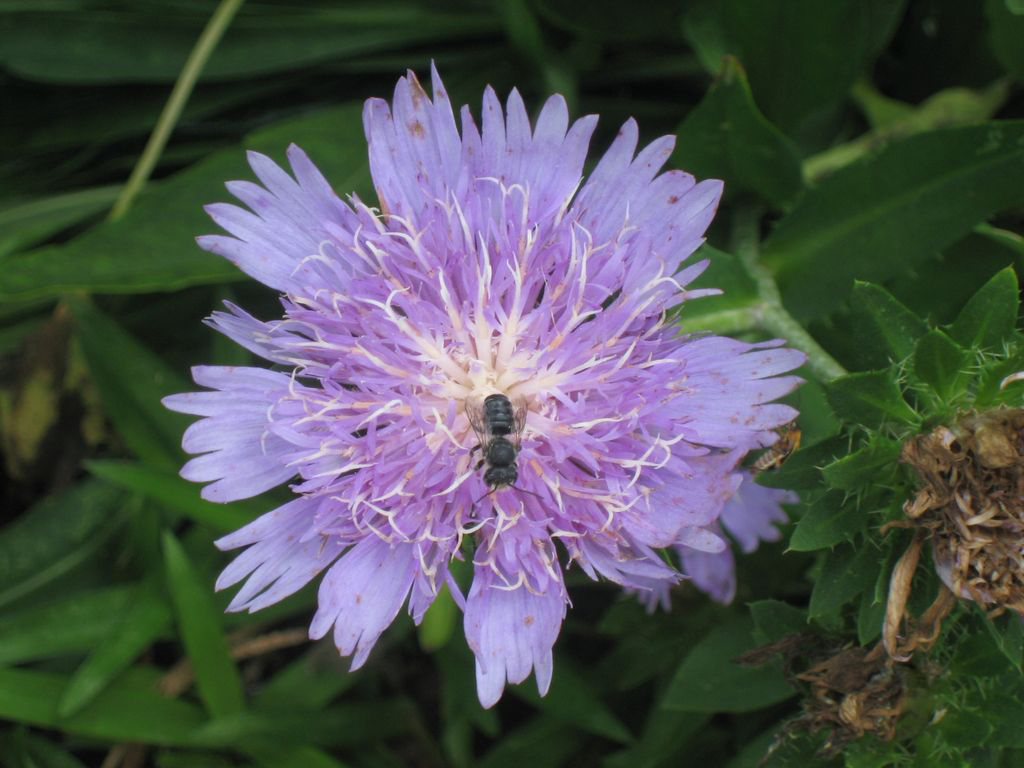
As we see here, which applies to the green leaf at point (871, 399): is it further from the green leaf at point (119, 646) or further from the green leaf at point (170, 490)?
the green leaf at point (119, 646)

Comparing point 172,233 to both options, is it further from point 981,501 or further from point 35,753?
point 981,501

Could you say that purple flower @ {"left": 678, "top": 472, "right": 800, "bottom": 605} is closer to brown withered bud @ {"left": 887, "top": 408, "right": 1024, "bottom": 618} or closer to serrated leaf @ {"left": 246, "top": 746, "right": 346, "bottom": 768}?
brown withered bud @ {"left": 887, "top": 408, "right": 1024, "bottom": 618}

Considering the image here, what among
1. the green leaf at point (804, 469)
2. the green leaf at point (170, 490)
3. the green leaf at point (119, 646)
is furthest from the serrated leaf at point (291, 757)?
the green leaf at point (804, 469)

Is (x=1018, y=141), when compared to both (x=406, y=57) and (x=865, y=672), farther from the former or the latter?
(x=406, y=57)

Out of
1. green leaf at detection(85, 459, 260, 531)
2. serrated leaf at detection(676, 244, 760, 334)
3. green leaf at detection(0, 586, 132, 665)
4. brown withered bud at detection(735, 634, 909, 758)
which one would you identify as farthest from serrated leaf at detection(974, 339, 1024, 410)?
green leaf at detection(0, 586, 132, 665)

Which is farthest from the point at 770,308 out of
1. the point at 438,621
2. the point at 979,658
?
the point at 438,621
